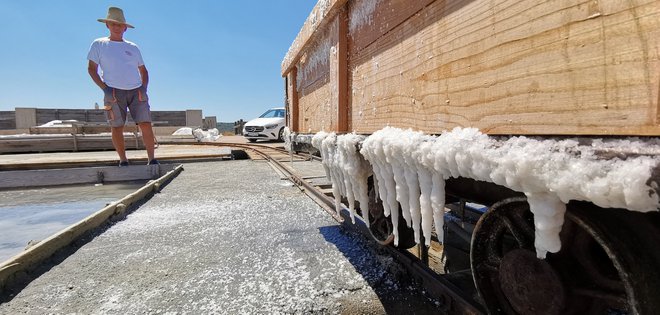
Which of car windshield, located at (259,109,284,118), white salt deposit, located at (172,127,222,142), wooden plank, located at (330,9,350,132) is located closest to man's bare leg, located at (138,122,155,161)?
wooden plank, located at (330,9,350,132)

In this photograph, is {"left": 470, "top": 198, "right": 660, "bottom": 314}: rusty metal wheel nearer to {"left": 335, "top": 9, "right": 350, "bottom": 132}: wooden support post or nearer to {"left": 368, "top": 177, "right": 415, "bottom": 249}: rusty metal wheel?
{"left": 368, "top": 177, "right": 415, "bottom": 249}: rusty metal wheel

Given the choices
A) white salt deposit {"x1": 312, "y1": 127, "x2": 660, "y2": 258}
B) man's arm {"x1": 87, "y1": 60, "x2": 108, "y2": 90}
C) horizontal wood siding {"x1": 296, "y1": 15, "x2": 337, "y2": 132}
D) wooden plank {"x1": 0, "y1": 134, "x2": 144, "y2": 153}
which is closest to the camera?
white salt deposit {"x1": 312, "y1": 127, "x2": 660, "y2": 258}

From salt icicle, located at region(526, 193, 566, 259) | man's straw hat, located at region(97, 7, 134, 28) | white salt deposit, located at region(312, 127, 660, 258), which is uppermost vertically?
man's straw hat, located at region(97, 7, 134, 28)

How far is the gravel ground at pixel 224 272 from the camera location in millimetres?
1824

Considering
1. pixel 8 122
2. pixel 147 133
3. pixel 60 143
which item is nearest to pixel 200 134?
pixel 60 143

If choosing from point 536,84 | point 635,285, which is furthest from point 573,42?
point 635,285

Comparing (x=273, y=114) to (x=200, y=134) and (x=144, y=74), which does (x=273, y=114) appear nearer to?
(x=200, y=134)

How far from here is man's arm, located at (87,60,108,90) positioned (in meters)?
5.20

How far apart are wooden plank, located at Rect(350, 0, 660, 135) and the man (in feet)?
18.0

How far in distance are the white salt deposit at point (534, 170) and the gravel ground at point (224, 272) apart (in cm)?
75

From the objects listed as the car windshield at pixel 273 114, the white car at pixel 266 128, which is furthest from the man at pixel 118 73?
the car windshield at pixel 273 114

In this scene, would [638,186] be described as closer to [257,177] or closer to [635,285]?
[635,285]

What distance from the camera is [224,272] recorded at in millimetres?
2232

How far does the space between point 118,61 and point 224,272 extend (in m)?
4.78
